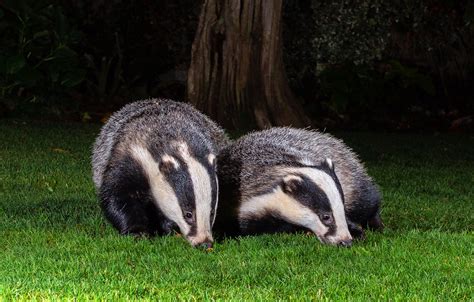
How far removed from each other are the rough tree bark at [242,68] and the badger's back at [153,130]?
6068mm

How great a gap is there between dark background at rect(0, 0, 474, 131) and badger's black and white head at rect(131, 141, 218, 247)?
8.68 m

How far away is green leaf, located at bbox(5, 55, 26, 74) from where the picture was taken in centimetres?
1421

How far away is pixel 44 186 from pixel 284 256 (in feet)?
11.6

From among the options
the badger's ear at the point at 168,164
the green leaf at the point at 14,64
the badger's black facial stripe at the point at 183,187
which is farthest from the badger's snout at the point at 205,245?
the green leaf at the point at 14,64

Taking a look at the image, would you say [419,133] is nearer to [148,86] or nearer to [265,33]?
[265,33]

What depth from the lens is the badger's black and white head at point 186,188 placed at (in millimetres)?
6105

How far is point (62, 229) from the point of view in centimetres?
673

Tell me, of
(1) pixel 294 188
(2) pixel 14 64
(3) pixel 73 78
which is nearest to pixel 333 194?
(1) pixel 294 188

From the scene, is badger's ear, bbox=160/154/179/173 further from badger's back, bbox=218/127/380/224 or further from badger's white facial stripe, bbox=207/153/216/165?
badger's back, bbox=218/127/380/224

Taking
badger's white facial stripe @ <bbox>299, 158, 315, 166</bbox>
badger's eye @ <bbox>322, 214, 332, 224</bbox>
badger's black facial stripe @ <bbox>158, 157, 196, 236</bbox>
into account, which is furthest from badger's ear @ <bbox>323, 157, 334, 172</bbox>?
badger's black facial stripe @ <bbox>158, 157, 196, 236</bbox>

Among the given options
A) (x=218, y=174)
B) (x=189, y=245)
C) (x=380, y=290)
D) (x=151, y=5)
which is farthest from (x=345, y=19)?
(x=380, y=290)

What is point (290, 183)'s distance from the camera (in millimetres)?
6480

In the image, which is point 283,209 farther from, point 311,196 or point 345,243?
point 345,243

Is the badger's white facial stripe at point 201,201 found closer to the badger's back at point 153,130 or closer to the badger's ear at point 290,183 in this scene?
the badger's back at point 153,130
